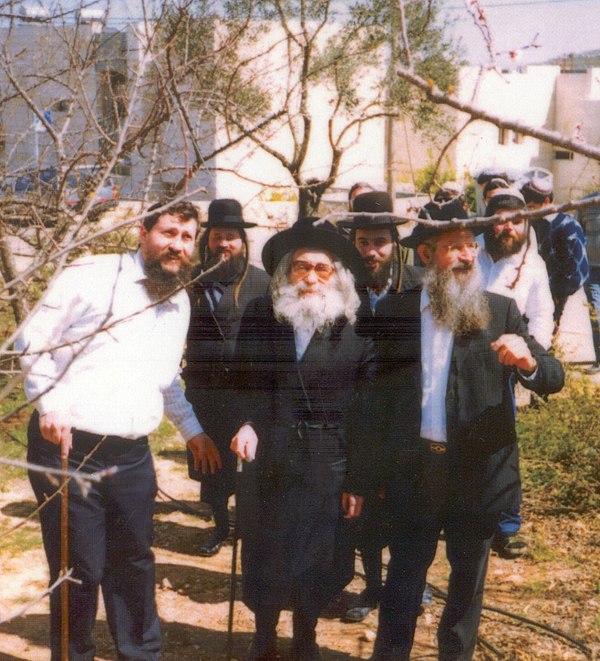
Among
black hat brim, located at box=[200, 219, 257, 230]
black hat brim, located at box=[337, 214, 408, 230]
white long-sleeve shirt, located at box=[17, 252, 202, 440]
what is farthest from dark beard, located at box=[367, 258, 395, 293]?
white long-sleeve shirt, located at box=[17, 252, 202, 440]

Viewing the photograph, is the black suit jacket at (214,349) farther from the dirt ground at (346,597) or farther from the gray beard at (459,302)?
the gray beard at (459,302)

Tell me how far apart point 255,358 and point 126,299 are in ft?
1.95

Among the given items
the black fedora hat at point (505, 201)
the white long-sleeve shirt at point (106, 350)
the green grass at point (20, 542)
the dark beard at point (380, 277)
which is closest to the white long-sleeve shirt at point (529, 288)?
the black fedora hat at point (505, 201)

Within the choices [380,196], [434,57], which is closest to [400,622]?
[380,196]

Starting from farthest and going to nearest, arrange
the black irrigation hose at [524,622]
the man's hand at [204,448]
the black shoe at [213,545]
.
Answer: the black shoe at [213,545] < the black irrigation hose at [524,622] < the man's hand at [204,448]

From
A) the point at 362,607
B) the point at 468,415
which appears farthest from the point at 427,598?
the point at 468,415

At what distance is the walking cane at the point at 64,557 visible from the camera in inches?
112

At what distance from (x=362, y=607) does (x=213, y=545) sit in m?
1.13

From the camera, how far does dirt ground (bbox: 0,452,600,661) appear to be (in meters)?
3.75

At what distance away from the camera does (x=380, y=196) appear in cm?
473

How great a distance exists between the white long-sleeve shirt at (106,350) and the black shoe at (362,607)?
1.57m

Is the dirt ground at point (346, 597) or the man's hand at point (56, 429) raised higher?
the man's hand at point (56, 429)

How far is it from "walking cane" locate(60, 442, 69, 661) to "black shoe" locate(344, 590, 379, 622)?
1.46 meters

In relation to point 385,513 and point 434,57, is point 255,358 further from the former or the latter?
point 434,57
